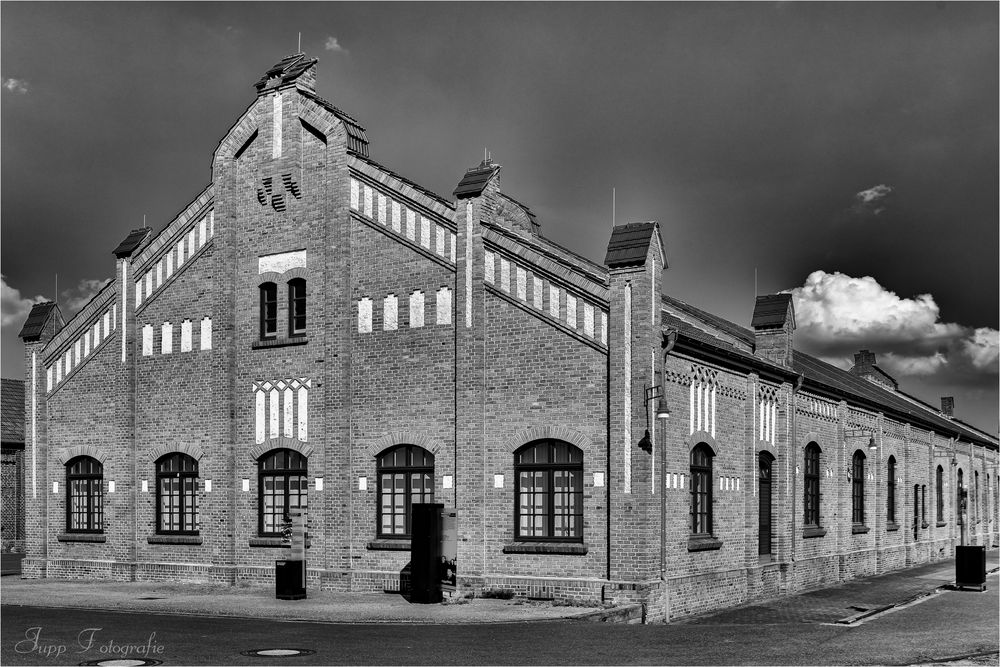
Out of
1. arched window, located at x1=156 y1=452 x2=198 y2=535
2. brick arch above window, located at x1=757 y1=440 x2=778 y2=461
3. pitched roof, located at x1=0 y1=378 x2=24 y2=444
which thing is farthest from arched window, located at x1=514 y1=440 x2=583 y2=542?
pitched roof, located at x1=0 y1=378 x2=24 y2=444

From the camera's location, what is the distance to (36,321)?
94.7ft

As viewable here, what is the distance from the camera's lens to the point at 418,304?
75.8 ft

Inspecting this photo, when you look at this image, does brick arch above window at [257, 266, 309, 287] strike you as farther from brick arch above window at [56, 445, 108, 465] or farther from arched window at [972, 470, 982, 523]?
arched window at [972, 470, 982, 523]

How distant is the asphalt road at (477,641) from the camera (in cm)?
1461

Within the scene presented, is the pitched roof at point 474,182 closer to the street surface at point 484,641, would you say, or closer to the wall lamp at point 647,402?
the wall lamp at point 647,402

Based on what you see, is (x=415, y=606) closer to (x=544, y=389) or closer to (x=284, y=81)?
(x=544, y=389)

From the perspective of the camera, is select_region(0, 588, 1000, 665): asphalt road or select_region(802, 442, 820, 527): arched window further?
select_region(802, 442, 820, 527): arched window

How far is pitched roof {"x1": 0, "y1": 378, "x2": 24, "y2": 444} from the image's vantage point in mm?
39000

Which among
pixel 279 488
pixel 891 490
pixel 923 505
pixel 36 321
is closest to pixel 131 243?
pixel 36 321

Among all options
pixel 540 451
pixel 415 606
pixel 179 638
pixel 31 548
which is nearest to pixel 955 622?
pixel 540 451

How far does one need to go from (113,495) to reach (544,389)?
11617mm

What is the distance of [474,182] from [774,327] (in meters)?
9.70

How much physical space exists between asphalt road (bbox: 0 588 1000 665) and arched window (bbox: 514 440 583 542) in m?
2.85

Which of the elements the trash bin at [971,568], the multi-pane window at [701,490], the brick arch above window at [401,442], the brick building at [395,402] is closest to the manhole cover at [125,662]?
the brick building at [395,402]
